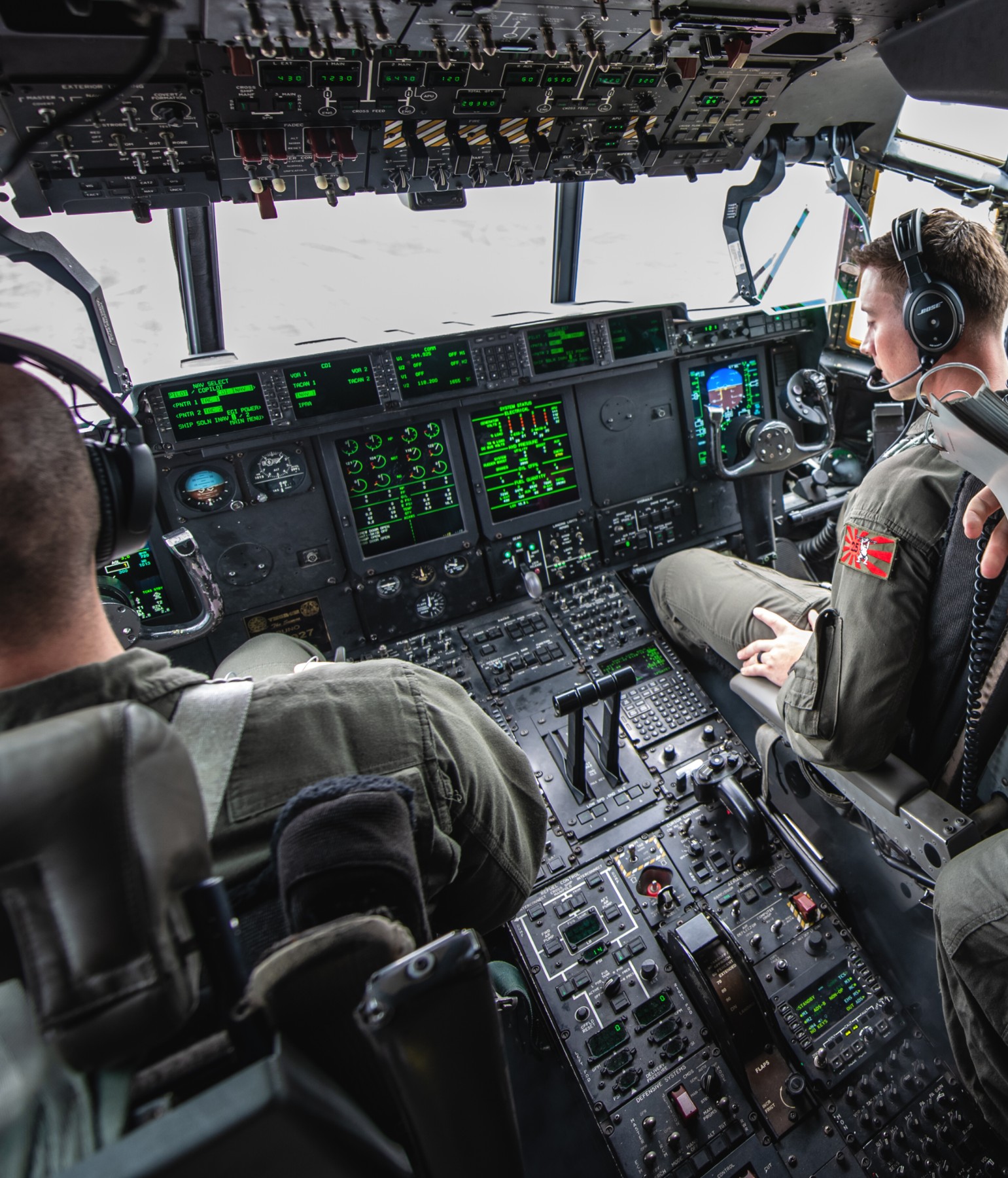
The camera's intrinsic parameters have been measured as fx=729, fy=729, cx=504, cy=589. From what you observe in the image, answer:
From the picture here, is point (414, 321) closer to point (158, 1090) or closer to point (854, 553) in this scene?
point (854, 553)

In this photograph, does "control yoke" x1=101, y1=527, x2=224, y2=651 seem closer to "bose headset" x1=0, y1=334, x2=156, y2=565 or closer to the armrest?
"bose headset" x1=0, y1=334, x2=156, y2=565

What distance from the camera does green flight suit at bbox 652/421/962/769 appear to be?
1.33 metres

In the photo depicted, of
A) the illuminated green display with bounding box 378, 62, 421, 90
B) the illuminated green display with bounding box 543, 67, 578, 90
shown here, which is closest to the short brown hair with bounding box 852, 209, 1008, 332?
the illuminated green display with bounding box 543, 67, 578, 90

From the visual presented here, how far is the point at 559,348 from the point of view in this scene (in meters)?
2.44

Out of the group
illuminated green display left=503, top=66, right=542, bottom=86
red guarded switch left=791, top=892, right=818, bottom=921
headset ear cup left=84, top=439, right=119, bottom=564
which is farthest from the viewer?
red guarded switch left=791, top=892, right=818, bottom=921

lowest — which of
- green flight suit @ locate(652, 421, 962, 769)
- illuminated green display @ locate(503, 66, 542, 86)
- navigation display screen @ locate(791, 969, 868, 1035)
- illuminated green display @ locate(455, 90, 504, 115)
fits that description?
navigation display screen @ locate(791, 969, 868, 1035)

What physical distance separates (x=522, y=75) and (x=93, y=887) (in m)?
1.77

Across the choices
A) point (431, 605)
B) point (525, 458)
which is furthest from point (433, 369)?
point (431, 605)

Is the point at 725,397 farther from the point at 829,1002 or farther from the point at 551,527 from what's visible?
the point at 829,1002

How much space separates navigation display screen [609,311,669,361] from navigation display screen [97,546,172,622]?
1.64 metres

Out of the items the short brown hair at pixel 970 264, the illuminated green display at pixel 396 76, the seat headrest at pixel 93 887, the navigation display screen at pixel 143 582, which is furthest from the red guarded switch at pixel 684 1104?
the illuminated green display at pixel 396 76

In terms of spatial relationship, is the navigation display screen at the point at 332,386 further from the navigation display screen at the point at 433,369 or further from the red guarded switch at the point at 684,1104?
the red guarded switch at the point at 684,1104

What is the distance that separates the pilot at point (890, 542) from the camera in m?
1.33

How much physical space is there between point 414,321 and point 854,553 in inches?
56.6
